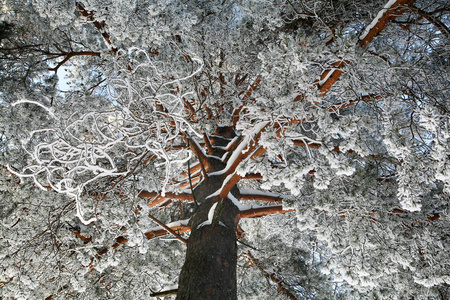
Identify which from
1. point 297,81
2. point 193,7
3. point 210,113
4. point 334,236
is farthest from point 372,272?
point 193,7

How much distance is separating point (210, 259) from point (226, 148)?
Answer: 2107 millimetres

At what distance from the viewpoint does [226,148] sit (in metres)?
4.44

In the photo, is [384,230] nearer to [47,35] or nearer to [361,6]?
[361,6]

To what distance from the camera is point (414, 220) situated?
3.33 m

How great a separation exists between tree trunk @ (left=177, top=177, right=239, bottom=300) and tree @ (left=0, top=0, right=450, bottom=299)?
2 cm

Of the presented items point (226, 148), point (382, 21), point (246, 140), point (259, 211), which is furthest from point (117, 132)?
point (382, 21)

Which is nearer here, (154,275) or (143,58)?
(143,58)

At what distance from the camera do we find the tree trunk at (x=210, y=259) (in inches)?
94.4

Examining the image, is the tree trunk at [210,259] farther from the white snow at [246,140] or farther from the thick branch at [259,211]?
the white snow at [246,140]

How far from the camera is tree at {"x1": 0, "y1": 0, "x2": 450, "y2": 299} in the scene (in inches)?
95.7

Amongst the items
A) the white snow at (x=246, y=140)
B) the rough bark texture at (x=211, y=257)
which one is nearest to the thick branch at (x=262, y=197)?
the rough bark texture at (x=211, y=257)

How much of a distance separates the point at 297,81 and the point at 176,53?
7.30ft

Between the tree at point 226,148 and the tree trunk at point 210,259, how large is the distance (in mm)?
16

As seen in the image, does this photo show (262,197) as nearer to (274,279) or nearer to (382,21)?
(274,279)
